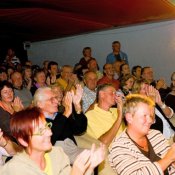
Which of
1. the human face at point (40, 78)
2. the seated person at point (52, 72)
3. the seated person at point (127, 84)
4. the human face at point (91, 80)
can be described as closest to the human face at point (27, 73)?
the seated person at point (52, 72)

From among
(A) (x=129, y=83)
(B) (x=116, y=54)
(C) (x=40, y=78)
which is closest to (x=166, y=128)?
(A) (x=129, y=83)

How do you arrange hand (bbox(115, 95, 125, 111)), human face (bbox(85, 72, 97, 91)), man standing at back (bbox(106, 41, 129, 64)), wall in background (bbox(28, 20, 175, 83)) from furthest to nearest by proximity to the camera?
wall in background (bbox(28, 20, 175, 83)) < man standing at back (bbox(106, 41, 129, 64)) < human face (bbox(85, 72, 97, 91)) < hand (bbox(115, 95, 125, 111))

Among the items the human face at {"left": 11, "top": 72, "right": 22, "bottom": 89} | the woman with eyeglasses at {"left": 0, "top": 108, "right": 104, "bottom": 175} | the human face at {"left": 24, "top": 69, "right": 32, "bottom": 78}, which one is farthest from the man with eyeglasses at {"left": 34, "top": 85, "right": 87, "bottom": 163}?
the human face at {"left": 24, "top": 69, "right": 32, "bottom": 78}

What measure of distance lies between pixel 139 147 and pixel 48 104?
1.03 m

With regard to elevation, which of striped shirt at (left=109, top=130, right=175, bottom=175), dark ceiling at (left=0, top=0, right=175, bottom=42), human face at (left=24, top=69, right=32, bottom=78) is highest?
dark ceiling at (left=0, top=0, right=175, bottom=42)

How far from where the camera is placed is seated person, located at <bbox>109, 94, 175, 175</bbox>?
203cm

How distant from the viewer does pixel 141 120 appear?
7.30 feet

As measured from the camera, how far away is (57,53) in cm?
952

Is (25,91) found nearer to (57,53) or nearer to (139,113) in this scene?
(139,113)

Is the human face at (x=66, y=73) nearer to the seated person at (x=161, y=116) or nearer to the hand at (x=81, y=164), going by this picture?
the seated person at (x=161, y=116)

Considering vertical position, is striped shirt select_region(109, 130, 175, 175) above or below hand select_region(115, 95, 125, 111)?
below

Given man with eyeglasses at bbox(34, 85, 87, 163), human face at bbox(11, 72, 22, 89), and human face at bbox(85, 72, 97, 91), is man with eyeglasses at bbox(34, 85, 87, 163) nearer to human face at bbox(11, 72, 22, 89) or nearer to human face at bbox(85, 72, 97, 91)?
human face at bbox(85, 72, 97, 91)

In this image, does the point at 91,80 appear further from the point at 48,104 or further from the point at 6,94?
the point at 48,104

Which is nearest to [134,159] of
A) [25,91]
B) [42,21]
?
[25,91]
